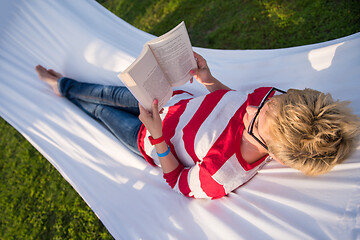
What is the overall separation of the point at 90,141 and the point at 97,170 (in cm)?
28

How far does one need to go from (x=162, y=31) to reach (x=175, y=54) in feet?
7.04

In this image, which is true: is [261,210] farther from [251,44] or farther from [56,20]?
[56,20]

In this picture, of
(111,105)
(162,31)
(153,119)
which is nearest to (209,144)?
(153,119)

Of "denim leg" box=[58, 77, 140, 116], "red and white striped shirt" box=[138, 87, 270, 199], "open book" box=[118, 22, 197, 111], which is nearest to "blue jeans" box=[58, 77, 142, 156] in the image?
"denim leg" box=[58, 77, 140, 116]

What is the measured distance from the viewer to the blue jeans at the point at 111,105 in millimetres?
1790

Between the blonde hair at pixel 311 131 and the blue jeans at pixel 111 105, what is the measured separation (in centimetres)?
106

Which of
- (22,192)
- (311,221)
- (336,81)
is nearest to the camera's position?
(311,221)

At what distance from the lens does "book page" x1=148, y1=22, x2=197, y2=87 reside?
1106mm

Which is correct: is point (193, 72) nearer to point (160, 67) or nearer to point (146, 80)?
point (160, 67)

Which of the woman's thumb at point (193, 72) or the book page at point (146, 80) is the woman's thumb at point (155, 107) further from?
the woman's thumb at point (193, 72)

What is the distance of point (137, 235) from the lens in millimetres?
1470

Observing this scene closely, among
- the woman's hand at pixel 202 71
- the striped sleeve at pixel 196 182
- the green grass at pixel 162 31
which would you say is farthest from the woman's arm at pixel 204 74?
the green grass at pixel 162 31

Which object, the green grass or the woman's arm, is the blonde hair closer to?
the woman's arm

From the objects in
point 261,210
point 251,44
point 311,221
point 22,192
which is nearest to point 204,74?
point 261,210
